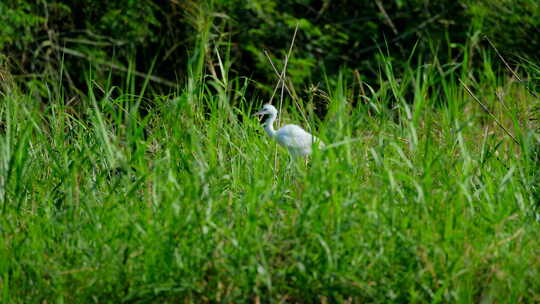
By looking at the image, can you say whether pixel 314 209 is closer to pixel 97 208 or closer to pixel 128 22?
pixel 97 208

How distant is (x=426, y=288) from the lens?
2.96 metres

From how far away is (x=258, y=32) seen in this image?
28.3 feet

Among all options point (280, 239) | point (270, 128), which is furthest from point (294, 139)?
point (280, 239)

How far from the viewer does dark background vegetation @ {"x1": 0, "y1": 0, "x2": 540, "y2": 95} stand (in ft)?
27.4

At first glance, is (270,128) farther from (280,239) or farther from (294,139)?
(280,239)

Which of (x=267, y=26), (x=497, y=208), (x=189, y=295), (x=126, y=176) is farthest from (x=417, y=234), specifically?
(x=267, y=26)

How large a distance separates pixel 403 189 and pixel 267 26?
5422mm

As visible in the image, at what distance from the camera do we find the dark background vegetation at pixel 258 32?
8359 mm

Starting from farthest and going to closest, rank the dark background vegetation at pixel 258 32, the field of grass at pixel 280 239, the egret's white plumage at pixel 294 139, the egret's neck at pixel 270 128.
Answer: the dark background vegetation at pixel 258 32 → the egret's neck at pixel 270 128 → the egret's white plumage at pixel 294 139 → the field of grass at pixel 280 239

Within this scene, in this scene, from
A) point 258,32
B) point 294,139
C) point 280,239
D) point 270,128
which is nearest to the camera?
point 280,239

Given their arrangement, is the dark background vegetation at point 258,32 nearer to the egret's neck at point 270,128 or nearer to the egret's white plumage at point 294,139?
the egret's neck at point 270,128

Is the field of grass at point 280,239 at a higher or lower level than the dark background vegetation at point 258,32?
higher

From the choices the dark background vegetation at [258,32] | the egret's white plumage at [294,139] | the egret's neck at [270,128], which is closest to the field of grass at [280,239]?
the egret's white plumage at [294,139]

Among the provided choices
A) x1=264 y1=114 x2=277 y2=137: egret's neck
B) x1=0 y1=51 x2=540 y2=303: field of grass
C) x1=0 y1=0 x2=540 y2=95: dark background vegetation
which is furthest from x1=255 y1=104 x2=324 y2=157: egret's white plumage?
x1=0 y1=0 x2=540 y2=95: dark background vegetation
